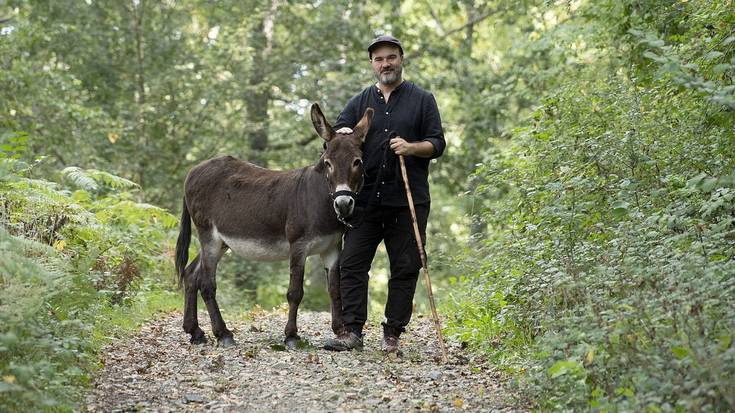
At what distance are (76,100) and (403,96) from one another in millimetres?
10833

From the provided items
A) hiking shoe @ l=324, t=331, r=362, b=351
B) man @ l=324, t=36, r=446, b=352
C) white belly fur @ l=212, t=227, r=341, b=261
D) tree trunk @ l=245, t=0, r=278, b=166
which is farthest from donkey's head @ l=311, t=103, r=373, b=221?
tree trunk @ l=245, t=0, r=278, b=166

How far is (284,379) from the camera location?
6.01 m

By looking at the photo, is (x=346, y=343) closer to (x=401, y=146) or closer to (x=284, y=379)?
(x=284, y=379)

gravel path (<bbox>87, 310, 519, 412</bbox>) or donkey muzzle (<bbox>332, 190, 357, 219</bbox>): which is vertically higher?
donkey muzzle (<bbox>332, 190, 357, 219</bbox>)

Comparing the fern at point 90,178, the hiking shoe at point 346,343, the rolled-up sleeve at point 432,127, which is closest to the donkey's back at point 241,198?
the hiking shoe at point 346,343

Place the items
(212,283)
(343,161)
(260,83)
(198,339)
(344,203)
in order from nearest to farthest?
(344,203)
(343,161)
(198,339)
(212,283)
(260,83)

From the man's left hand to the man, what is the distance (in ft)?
0.44

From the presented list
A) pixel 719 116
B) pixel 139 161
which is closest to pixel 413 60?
pixel 139 161

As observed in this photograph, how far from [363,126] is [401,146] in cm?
42

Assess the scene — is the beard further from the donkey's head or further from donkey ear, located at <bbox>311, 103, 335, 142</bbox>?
donkey ear, located at <bbox>311, 103, 335, 142</bbox>

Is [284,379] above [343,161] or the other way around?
the other way around

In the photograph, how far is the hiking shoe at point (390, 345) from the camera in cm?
712

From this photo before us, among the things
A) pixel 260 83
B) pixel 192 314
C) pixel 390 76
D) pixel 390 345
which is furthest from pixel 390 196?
pixel 260 83

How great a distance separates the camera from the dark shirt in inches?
284
